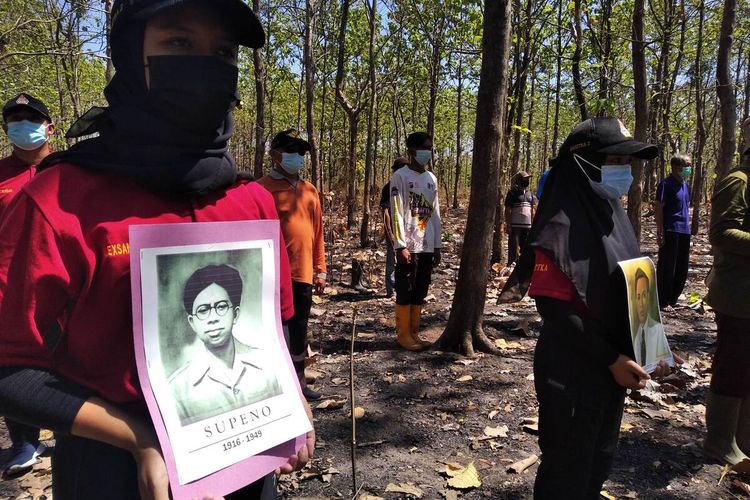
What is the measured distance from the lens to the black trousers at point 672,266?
24.6 feet

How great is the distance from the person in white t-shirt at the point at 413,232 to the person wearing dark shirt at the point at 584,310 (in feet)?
10.6

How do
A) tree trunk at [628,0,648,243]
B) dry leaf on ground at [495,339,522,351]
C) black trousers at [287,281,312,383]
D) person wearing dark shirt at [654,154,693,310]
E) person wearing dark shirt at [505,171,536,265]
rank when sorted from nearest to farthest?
black trousers at [287,281,312,383]
dry leaf on ground at [495,339,522,351]
tree trunk at [628,0,648,243]
person wearing dark shirt at [654,154,693,310]
person wearing dark shirt at [505,171,536,265]

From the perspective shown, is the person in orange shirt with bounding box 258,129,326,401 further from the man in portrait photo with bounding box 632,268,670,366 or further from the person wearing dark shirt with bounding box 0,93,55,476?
the man in portrait photo with bounding box 632,268,670,366

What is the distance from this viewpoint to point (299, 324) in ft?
13.6

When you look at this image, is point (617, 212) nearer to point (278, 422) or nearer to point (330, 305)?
point (278, 422)

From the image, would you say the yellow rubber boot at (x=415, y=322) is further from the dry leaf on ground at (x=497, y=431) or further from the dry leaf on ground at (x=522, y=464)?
the dry leaf on ground at (x=522, y=464)

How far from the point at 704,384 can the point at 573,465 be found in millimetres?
3585

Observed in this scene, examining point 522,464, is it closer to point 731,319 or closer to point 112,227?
point 731,319

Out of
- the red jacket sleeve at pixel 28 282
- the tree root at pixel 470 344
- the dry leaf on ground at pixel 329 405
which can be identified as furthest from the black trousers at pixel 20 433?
the tree root at pixel 470 344

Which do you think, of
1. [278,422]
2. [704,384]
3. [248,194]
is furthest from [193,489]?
[704,384]

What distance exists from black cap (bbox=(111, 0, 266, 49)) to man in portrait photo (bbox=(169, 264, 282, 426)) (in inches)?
23.1

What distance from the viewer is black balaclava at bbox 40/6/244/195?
107cm

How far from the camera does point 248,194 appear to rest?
1.40 metres

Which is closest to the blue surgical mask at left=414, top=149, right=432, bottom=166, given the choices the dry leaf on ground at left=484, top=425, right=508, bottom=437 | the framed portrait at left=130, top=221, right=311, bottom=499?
the dry leaf on ground at left=484, top=425, right=508, bottom=437
